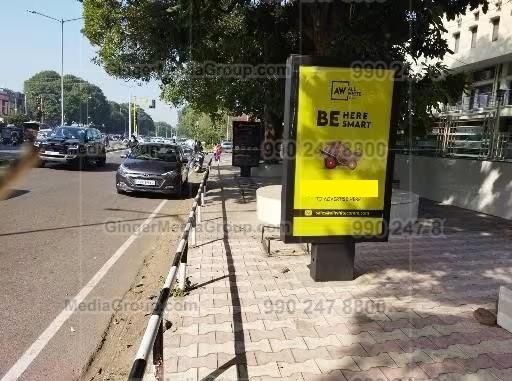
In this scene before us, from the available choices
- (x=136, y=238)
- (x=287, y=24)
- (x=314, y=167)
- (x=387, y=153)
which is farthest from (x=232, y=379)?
(x=287, y=24)

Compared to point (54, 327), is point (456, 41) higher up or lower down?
higher up

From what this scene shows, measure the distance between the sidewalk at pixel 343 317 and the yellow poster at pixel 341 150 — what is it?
0.86 meters

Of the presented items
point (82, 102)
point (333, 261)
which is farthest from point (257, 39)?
point (82, 102)

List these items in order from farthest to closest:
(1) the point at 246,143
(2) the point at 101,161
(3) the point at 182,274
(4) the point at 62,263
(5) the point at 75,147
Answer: (2) the point at 101,161, (5) the point at 75,147, (1) the point at 246,143, (4) the point at 62,263, (3) the point at 182,274

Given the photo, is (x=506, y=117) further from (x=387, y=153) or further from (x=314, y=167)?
(x=314, y=167)

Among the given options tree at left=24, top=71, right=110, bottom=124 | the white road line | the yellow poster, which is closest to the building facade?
the yellow poster

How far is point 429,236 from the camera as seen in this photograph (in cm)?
887

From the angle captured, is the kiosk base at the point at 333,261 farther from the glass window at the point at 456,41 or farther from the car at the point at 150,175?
the glass window at the point at 456,41

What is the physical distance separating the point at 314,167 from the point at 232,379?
279cm

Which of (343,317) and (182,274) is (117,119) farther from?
(343,317)

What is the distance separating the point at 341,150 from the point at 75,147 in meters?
15.5

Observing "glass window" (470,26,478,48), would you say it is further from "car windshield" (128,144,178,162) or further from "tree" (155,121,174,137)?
"tree" (155,121,174,137)

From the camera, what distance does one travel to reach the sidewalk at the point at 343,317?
149 inches

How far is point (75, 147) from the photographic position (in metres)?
18.5
